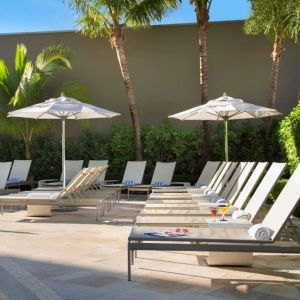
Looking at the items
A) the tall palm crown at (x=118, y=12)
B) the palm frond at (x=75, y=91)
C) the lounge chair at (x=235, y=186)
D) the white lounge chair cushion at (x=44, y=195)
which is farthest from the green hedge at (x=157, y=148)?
the lounge chair at (x=235, y=186)

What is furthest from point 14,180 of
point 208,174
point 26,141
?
point 208,174

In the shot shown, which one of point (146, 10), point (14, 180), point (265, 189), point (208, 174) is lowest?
point (14, 180)

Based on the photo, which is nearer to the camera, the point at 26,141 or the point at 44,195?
the point at 44,195

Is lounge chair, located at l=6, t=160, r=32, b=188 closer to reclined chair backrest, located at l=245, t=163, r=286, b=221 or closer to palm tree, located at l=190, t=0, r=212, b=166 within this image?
palm tree, located at l=190, t=0, r=212, b=166

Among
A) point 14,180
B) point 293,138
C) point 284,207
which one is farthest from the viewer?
point 14,180

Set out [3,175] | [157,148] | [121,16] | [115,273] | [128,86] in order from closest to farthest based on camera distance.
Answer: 1. [115,273]
2. [3,175]
3. [121,16]
4. [128,86]
5. [157,148]

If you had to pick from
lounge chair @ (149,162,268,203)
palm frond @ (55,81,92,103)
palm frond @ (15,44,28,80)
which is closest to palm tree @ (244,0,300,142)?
palm frond @ (55,81,92,103)

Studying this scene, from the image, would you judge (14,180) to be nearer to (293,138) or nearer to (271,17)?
(293,138)

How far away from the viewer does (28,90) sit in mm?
15727

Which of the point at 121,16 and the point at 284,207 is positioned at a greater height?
the point at 121,16

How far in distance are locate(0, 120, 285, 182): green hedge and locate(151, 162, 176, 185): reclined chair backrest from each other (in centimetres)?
172

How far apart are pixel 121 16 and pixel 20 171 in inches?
216

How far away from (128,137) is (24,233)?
312 inches

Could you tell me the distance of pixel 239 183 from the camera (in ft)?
27.5
